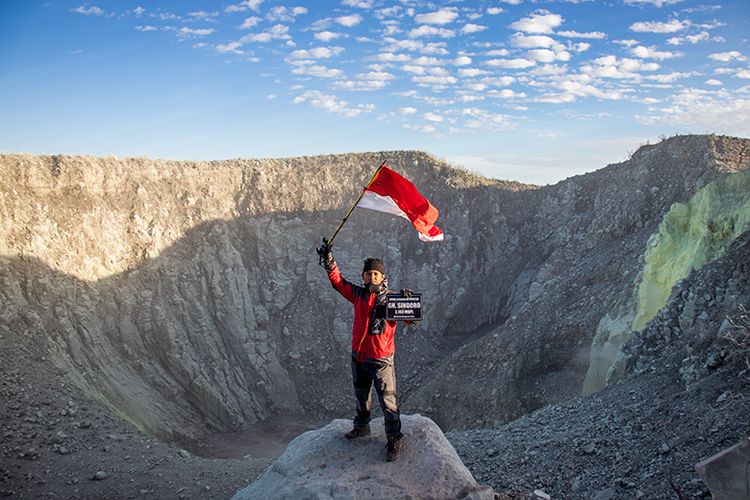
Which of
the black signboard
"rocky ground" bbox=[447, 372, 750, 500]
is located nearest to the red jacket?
the black signboard

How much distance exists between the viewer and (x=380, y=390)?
246 inches

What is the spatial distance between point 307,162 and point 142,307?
10225mm

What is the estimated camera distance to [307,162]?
24344mm

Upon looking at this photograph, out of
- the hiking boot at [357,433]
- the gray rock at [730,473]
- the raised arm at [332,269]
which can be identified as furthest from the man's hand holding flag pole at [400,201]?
the gray rock at [730,473]

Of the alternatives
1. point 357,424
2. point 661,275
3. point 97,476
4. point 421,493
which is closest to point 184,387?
point 97,476

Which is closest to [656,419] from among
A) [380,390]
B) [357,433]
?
[380,390]

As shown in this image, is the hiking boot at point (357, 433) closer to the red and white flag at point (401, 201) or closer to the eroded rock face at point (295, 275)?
the red and white flag at point (401, 201)

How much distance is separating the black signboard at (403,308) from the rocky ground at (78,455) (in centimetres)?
573

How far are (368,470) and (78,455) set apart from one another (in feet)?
24.5

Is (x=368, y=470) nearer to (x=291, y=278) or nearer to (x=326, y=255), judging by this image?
(x=326, y=255)

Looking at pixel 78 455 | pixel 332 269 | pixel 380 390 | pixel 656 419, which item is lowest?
pixel 78 455

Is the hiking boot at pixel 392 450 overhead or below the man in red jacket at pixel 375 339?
below

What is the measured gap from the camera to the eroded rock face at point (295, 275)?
50.0ft

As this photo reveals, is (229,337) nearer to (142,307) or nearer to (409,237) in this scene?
(142,307)
